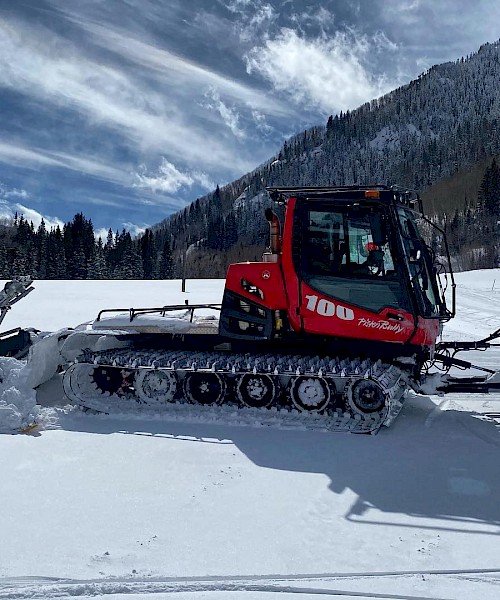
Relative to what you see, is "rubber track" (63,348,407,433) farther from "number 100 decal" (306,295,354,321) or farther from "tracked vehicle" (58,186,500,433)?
"number 100 decal" (306,295,354,321)

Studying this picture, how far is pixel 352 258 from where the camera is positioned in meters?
6.89

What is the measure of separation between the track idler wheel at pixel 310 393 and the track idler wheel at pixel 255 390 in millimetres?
315

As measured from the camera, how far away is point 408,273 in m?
6.72

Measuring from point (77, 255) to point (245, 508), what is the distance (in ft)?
269

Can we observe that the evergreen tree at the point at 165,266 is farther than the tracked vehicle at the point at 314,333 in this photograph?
Yes

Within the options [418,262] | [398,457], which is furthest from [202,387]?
[418,262]

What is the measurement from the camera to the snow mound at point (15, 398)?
6.55 metres

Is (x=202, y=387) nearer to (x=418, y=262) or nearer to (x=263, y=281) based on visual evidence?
(x=263, y=281)

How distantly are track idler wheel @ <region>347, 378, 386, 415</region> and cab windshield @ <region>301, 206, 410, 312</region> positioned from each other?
0.98 meters

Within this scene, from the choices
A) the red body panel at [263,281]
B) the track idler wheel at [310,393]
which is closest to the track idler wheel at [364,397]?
the track idler wheel at [310,393]

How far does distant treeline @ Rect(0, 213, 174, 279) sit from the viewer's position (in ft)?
260

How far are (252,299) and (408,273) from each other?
6.96ft

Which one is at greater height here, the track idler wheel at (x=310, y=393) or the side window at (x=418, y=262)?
the side window at (x=418, y=262)

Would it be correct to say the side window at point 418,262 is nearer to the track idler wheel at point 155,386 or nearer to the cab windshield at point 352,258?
the cab windshield at point 352,258
